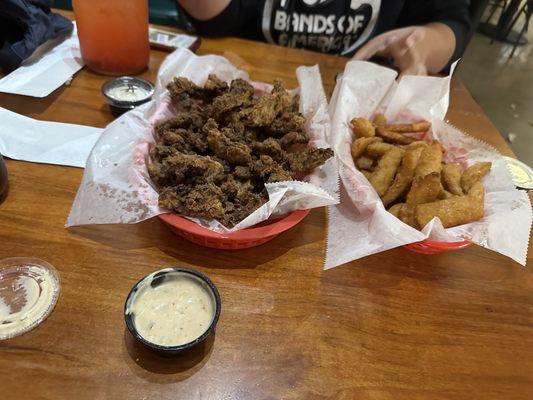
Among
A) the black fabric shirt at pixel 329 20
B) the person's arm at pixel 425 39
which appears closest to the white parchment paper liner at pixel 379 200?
the person's arm at pixel 425 39

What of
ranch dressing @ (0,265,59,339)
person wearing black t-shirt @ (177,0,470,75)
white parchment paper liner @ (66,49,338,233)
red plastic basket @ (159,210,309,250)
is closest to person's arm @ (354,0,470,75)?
person wearing black t-shirt @ (177,0,470,75)

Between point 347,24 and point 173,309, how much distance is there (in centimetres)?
172

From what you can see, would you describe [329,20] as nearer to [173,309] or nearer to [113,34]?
[113,34]

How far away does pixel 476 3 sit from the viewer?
85.1 inches

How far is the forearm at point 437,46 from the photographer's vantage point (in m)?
1.77

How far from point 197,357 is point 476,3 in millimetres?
2310

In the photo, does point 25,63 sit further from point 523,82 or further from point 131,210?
point 523,82

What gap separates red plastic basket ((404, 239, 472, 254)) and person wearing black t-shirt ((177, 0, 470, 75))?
95 cm

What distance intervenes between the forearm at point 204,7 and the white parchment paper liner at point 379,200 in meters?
0.77

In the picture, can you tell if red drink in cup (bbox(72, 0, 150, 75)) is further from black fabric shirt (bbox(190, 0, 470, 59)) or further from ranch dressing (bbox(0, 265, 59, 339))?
ranch dressing (bbox(0, 265, 59, 339))

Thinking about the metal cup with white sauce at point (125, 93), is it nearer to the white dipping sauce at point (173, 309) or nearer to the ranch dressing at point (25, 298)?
the ranch dressing at point (25, 298)

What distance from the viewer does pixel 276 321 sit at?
2.84 feet

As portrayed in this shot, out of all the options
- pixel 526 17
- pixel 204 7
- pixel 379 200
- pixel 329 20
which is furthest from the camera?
pixel 526 17

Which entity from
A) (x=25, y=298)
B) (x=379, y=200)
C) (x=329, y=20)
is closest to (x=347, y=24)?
(x=329, y=20)
